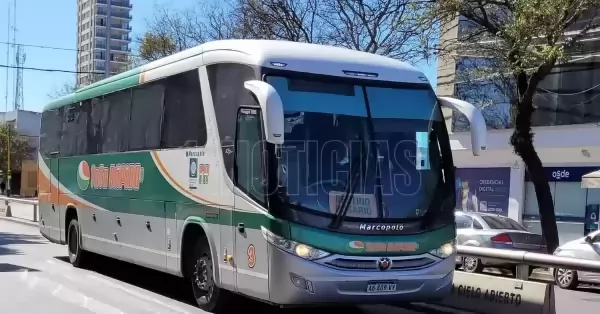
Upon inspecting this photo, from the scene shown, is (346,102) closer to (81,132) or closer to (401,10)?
(81,132)

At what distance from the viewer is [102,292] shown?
37.8 feet

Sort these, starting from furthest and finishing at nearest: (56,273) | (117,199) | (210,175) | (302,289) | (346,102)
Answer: (56,273), (117,199), (210,175), (346,102), (302,289)

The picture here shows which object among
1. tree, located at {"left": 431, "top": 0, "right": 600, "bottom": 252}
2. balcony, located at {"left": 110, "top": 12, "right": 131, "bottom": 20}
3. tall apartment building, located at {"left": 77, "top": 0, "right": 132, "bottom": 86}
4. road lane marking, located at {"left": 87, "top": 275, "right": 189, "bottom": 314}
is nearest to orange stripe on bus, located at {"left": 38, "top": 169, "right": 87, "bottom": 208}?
road lane marking, located at {"left": 87, "top": 275, "right": 189, "bottom": 314}

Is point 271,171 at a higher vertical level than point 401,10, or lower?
lower

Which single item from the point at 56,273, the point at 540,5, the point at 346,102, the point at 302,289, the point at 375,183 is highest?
the point at 540,5

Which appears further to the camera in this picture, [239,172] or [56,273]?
[56,273]

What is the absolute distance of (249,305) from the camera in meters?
10.1

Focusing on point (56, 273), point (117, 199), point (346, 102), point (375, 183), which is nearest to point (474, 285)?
point (375, 183)

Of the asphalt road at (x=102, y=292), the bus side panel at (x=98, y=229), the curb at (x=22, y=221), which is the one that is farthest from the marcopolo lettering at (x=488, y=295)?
the curb at (x=22, y=221)

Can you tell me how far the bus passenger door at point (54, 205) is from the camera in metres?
15.9

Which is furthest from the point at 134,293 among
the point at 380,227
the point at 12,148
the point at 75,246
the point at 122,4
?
the point at 122,4

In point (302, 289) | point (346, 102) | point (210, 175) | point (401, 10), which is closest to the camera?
point (302, 289)

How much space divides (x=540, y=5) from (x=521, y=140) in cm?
422

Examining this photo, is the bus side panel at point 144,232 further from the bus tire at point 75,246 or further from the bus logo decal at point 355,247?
the bus logo decal at point 355,247
